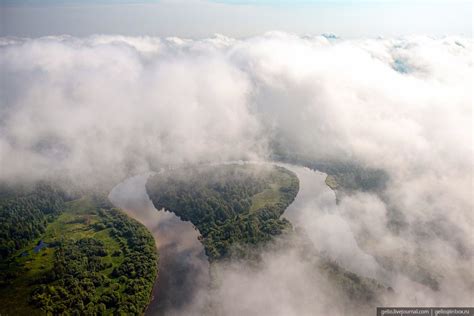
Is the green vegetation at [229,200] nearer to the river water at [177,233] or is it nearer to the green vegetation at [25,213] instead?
the river water at [177,233]

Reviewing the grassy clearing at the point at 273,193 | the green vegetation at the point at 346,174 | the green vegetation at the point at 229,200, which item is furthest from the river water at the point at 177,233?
Result: the grassy clearing at the point at 273,193

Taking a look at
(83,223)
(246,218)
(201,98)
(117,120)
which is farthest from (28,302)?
(201,98)

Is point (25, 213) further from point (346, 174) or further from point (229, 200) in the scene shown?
point (346, 174)

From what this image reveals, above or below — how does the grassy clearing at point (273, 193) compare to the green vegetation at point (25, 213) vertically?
below

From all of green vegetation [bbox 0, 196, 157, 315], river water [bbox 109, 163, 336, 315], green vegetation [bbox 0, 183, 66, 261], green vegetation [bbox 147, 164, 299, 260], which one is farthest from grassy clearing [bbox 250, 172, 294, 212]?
green vegetation [bbox 0, 183, 66, 261]

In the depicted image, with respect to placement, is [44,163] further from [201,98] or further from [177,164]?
[201,98]

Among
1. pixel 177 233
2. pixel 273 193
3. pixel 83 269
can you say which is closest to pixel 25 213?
pixel 83 269

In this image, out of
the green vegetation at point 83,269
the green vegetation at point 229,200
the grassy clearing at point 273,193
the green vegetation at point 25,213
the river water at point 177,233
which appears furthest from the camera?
the grassy clearing at point 273,193
